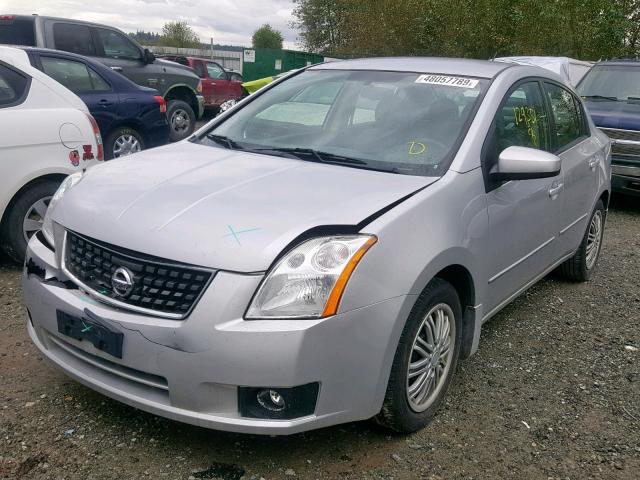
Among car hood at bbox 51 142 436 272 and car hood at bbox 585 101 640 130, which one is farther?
car hood at bbox 585 101 640 130

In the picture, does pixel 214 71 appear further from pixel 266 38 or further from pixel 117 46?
pixel 266 38

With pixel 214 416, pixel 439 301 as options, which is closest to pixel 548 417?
pixel 439 301

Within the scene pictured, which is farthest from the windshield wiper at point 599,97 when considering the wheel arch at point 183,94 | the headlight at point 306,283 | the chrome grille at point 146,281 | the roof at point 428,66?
the chrome grille at point 146,281

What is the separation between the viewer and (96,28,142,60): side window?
34.5 ft

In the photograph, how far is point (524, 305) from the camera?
15.1 ft

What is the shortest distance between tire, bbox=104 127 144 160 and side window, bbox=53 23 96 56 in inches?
140

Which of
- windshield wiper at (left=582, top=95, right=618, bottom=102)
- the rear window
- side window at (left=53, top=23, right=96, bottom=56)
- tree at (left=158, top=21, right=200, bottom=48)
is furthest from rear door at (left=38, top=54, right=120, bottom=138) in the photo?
tree at (left=158, top=21, right=200, bottom=48)

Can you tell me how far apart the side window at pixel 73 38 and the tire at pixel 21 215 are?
19.2 ft

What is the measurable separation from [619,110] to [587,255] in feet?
12.6

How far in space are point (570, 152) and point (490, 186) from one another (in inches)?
55.2

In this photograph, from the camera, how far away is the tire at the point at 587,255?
16.2ft

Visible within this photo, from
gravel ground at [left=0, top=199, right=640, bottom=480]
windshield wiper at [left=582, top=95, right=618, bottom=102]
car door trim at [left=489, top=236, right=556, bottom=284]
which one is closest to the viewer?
gravel ground at [left=0, top=199, right=640, bottom=480]

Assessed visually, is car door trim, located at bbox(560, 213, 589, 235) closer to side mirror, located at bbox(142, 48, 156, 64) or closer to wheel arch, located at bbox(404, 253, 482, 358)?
wheel arch, located at bbox(404, 253, 482, 358)

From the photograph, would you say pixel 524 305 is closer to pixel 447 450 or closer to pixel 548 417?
pixel 548 417
